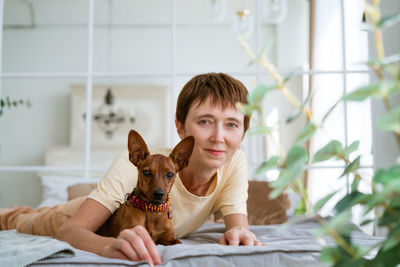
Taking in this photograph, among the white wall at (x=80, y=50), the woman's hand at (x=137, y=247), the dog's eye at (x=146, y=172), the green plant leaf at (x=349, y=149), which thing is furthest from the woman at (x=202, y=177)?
the white wall at (x=80, y=50)

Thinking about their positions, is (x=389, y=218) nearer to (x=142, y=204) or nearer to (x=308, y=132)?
(x=308, y=132)

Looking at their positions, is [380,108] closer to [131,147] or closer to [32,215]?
[131,147]

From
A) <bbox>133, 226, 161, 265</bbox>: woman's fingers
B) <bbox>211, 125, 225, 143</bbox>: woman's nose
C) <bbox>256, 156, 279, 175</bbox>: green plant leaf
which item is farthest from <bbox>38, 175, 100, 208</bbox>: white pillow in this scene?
<bbox>256, 156, 279, 175</bbox>: green plant leaf

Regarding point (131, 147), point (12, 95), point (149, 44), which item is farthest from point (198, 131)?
point (12, 95)

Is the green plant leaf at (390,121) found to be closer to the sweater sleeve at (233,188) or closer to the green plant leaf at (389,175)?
the green plant leaf at (389,175)

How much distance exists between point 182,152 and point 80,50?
6.36 metres

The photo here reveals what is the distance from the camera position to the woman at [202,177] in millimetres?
1226

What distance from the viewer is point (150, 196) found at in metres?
1.25

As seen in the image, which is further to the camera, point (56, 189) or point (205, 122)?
point (56, 189)

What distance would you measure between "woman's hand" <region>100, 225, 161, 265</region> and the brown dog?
13.5 inches

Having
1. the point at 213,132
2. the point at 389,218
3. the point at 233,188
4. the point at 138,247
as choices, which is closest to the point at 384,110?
the point at 233,188

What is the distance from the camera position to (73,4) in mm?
7082

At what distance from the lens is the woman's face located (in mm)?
1334

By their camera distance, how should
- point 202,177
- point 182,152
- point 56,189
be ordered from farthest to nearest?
point 56,189, point 202,177, point 182,152
